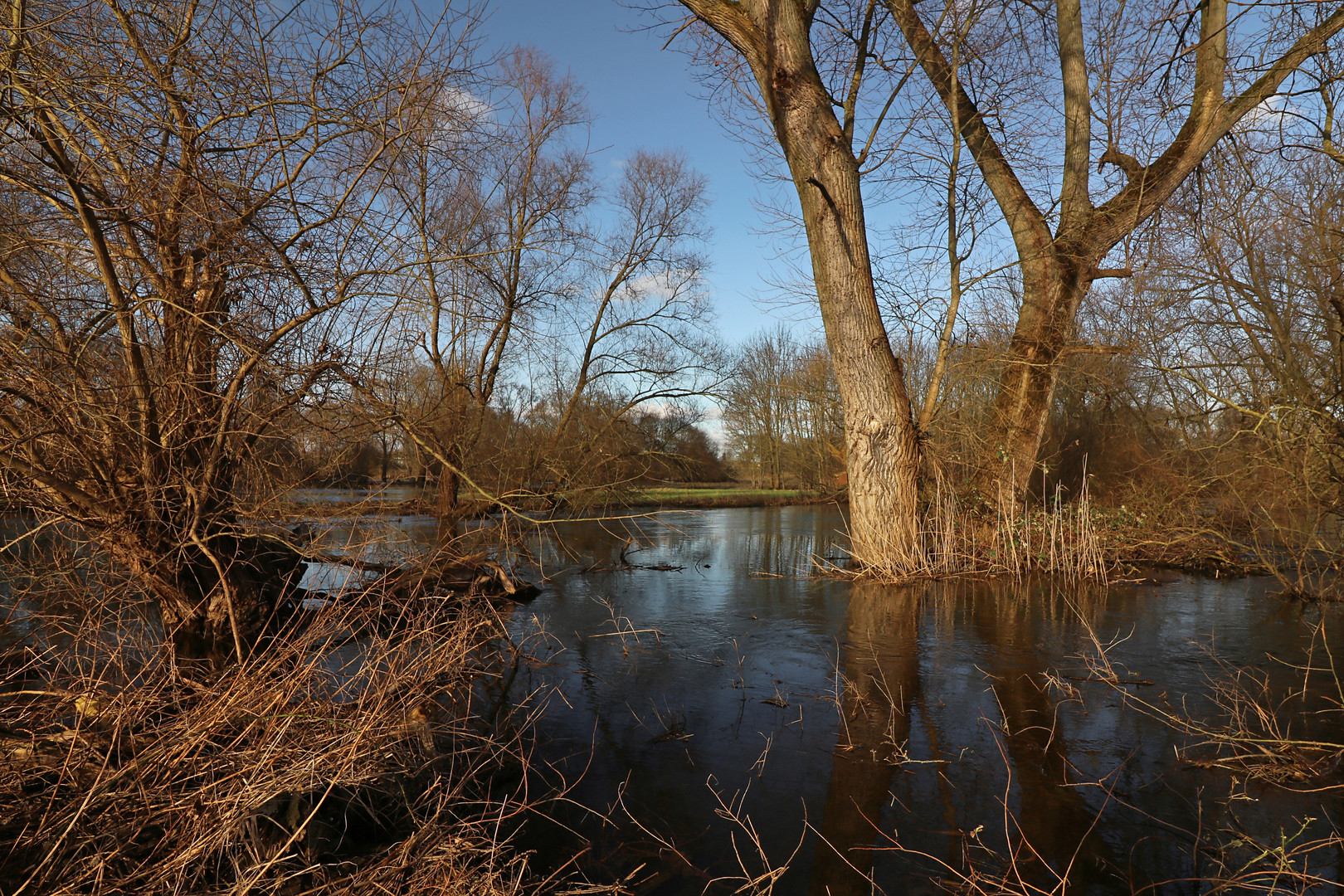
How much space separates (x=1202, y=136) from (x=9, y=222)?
41.3ft

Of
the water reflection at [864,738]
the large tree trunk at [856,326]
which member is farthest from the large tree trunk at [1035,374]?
the water reflection at [864,738]

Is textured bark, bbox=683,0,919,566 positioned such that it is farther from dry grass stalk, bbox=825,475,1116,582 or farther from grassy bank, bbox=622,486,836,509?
grassy bank, bbox=622,486,836,509

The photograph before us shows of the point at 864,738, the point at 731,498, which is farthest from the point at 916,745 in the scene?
the point at 731,498

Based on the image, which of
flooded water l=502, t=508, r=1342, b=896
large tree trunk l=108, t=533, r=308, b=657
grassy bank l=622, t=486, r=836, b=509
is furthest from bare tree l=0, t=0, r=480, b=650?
grassy bank l=622, t=486, r=836, b=509

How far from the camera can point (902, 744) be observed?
14.0 feet

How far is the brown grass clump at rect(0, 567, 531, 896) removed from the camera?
8.23ft

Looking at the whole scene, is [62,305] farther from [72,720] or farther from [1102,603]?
[1102,603]

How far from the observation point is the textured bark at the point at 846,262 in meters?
9.64

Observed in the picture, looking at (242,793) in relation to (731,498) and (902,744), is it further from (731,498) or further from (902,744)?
(731,498)

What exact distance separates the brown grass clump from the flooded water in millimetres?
666

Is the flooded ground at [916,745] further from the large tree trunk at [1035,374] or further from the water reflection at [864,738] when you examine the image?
the large tree trunk at [1035,374]

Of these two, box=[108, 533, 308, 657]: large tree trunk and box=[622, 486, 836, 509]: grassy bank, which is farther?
box=[622, 486, 836, 509]: grassy bank

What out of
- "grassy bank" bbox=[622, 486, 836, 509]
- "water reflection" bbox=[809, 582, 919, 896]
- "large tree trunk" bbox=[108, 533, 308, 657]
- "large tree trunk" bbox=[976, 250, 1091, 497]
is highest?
"large tree trunk" bbox=[976, 250, 1091, 497]

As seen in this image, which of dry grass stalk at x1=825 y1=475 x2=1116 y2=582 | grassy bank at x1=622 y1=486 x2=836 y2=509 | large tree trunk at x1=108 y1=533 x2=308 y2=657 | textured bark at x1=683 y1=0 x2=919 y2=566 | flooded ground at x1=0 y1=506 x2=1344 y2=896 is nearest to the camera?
flooded ground at x1=0 y1=506 x2=1344 y2=896
